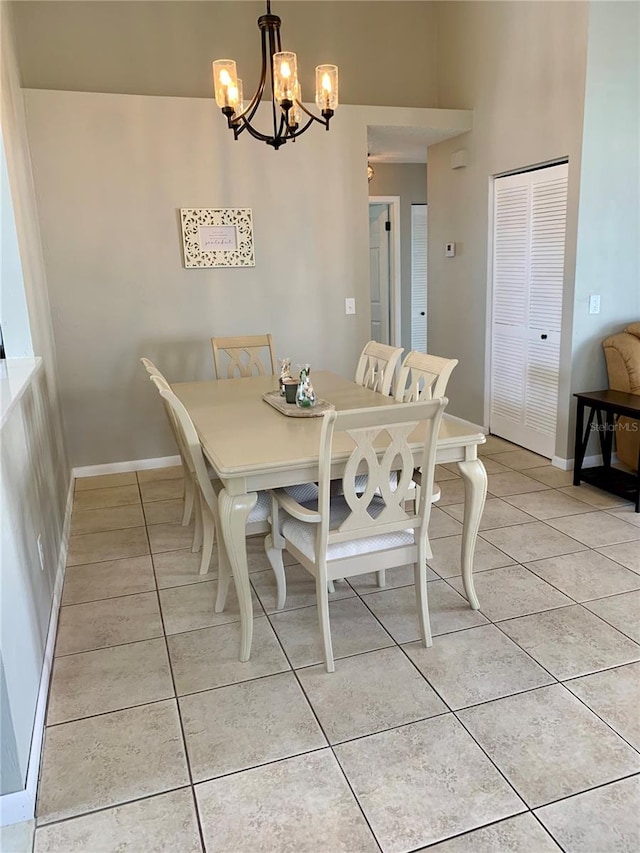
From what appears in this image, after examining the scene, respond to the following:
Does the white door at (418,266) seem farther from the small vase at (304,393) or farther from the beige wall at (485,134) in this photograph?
the small vase at (304,393)

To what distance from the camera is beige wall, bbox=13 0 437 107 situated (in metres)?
4.11

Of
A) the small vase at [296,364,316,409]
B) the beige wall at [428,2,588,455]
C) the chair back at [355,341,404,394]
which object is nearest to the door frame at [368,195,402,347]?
the beige wall at [428,2,588,455]

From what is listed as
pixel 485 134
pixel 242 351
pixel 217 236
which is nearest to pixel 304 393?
pixel 242 351

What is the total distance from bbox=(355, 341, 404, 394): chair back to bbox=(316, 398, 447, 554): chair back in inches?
40.8

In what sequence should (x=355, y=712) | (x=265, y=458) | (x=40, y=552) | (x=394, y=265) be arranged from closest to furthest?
(x=355, y=712)
(x=265, y=458)
(x=40, y=552)
(x=394, y=265)

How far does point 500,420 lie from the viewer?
4852 millimetres

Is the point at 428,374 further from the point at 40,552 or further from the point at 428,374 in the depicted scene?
the point at 40,552

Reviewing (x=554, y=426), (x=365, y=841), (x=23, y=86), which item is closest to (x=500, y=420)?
(x=554, y=426)

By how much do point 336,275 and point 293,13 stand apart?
2.03m

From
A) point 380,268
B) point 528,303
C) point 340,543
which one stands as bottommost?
point 340,543

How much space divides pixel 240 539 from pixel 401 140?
413 cm

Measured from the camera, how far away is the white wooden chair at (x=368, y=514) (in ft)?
6.27

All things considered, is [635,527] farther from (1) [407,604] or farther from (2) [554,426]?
(1) [407,604]

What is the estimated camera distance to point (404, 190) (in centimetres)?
691
